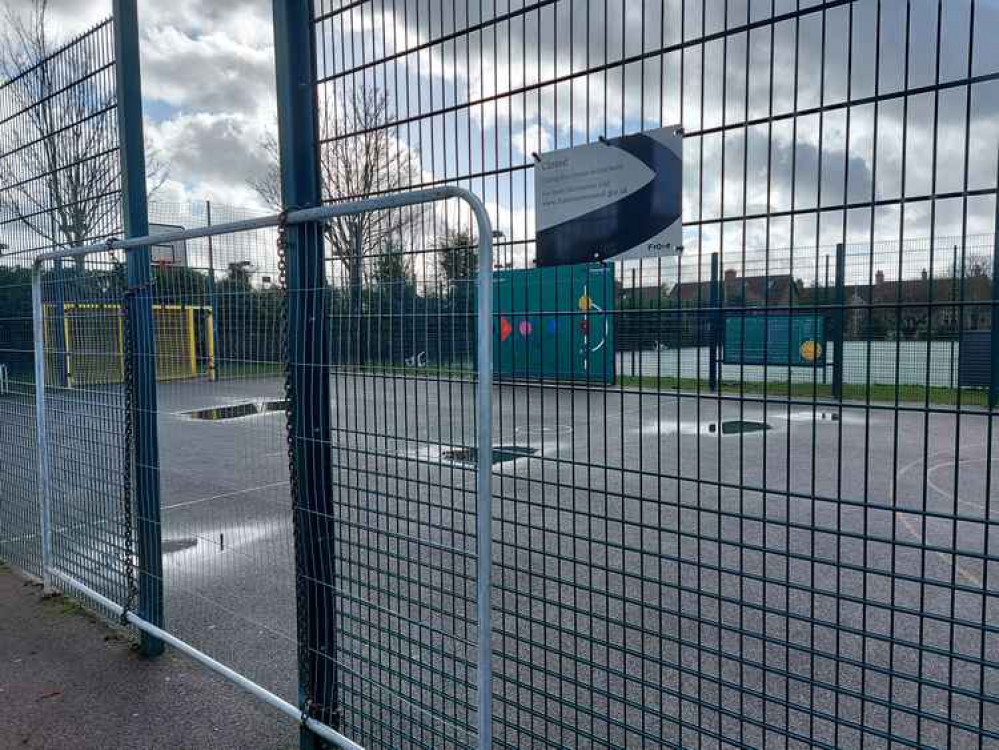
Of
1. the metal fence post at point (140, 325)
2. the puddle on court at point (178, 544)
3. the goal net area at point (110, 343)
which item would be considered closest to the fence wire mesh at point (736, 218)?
the goal net area at point (110, 343)

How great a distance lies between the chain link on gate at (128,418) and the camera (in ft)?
11.8

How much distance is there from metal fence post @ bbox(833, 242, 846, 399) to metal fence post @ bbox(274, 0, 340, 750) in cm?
176

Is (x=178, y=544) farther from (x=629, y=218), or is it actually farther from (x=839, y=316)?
(x=839, y=316)

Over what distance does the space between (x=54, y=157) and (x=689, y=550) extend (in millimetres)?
5145

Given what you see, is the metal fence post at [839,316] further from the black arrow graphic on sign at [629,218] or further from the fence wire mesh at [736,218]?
the black arrow graphic on sign at [629,218]

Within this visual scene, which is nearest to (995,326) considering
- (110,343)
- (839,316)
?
(839,316)

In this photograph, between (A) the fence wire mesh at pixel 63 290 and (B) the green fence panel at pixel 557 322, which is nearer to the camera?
(B) the green fence panel at pixel 557 322

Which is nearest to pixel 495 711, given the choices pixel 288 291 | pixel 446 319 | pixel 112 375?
pixel 446 319

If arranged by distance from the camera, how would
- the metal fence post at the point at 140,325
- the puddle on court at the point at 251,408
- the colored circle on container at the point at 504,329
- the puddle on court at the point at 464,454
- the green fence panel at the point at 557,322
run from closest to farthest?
the green fence panel at the point at 557,322
the puddle on court at the point at 464,454
the colored circle on container at the point at 504,329
the puddle on court at the point at 251,408
the metal fence post at the point at 140,325

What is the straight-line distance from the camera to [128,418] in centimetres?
366

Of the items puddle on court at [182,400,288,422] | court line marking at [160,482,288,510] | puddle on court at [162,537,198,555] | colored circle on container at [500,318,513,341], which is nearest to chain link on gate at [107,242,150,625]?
puddle on court at [182,400,288,422]

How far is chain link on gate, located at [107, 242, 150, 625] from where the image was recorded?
359 cm

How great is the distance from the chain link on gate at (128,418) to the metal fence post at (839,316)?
3.14 metres

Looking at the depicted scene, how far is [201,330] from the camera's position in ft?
10.9
